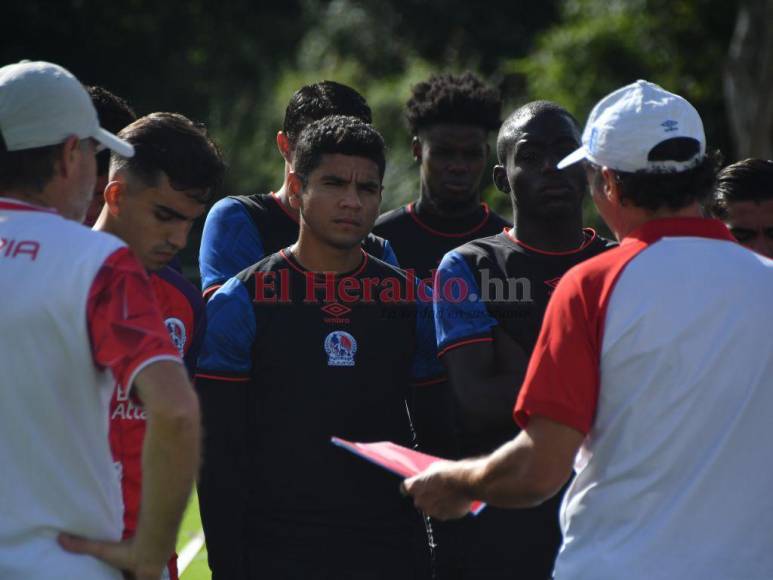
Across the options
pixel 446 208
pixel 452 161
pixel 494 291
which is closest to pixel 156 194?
pixel 494 291

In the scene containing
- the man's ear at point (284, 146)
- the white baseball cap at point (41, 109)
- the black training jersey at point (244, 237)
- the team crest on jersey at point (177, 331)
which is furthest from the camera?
the man's ear at point (284, 146)

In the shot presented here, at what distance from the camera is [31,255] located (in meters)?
2.91

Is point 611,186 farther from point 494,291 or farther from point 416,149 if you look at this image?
point 416,149

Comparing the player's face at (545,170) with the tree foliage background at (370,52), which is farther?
the tree foliage background at (370,52)

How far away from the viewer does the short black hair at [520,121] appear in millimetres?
4738

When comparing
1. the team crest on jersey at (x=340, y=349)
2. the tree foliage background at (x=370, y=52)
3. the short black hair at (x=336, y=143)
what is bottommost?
the team crest on jersey at (x=340, y=349)

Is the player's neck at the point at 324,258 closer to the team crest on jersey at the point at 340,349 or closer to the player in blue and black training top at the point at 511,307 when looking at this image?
the team crest on jersey at the point at 340,349

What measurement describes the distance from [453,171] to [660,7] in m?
15.1

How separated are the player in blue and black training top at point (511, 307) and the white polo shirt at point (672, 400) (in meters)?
0.94

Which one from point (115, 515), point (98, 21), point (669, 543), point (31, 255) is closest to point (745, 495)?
point (669, 543)

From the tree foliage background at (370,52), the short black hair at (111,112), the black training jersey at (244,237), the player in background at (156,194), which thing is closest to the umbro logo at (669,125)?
the player in background at (156,194)

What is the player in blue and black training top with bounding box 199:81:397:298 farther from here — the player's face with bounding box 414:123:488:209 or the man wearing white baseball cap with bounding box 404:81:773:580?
the man wearing white baseball cap with bounding box 404:81:773:580

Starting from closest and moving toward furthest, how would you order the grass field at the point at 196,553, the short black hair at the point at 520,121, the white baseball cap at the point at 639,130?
1. the white baseball cap at the point at 639,130
2. the short black hair at the point at 520,121
3. the grass field at the point at 196,553

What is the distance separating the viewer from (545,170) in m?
4.56
